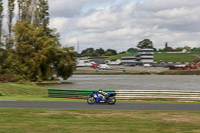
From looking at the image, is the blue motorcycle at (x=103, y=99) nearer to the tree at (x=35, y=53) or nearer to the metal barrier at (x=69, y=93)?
the metal barrier at (x=69, y=93)

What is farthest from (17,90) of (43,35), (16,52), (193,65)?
(193,65)

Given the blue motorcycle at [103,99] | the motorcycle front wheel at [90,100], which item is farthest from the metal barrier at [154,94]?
the motorcycle front wheel at [90,100]

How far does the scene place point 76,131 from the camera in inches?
435

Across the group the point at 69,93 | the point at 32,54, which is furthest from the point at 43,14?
the point at 69,93

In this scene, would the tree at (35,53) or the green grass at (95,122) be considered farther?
the tree at (35,53)

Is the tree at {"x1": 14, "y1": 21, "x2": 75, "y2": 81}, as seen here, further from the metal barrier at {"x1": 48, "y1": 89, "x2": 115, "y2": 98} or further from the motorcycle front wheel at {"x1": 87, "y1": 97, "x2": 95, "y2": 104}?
the motorcycle front wheel at {"x1": 87, "y1": 97, "x2": 95, "y2": 104}

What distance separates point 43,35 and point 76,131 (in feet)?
190

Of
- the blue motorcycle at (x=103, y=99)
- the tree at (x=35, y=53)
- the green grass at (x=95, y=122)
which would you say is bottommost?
the green grass at (x=95, y=122)

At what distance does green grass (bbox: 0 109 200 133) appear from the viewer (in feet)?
37.3

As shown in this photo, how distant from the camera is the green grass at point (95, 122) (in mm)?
11359

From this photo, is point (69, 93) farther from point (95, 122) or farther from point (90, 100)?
point (95, 122)

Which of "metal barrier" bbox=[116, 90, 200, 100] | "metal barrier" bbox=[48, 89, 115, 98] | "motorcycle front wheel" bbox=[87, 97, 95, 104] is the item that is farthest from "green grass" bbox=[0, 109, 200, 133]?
"metal barrier" bbox=[48, 89, 115, 98]

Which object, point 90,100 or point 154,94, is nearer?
point 90,100

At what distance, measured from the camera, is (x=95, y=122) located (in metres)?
13.0
